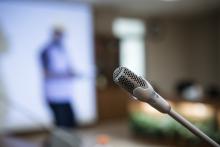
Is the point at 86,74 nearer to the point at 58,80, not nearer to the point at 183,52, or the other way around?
the point at 58,80

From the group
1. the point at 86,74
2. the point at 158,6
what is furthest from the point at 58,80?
the point at 158,6

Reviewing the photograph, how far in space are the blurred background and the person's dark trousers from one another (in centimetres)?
2

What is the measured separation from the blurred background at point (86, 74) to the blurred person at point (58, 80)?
18mm

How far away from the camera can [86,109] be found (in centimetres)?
649

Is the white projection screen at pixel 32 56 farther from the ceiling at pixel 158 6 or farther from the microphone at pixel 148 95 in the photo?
the microphone at pixel 148 95

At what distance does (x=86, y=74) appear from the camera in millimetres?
6539

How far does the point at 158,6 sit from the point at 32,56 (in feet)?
9.33

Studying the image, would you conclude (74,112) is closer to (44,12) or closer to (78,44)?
(78,44)

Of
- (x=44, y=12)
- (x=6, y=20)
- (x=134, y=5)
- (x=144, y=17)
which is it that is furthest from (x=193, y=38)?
(x=6, y=20)

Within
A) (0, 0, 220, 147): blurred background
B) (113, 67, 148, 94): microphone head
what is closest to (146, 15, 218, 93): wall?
(0, 0, 220, 147): blurred background

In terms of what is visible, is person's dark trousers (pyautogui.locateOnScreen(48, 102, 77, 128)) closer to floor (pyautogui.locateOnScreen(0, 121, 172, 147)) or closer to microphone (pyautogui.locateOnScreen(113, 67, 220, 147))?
floor (pyautogui.locateOnScreen(0, 121, 172, 147))

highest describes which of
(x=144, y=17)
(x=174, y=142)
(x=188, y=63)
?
(x=144, y=17)

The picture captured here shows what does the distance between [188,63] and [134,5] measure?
122 inches

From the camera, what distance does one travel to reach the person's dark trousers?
5905 mm
